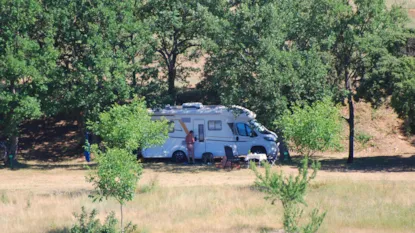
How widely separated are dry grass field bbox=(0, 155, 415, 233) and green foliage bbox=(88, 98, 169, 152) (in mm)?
1803

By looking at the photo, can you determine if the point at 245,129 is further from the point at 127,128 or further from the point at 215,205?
the point at 127,128

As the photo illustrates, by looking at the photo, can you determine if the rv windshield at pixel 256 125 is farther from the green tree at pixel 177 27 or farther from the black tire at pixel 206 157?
the green tree at pixel 177 27

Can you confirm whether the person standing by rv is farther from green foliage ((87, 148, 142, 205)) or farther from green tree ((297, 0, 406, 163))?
green foliage ((87, 148, 142, 205))

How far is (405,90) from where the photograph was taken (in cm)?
2633

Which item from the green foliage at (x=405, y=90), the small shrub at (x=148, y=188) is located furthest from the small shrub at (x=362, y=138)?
the small shrub at (x=148, y=188)

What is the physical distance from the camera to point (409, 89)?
26.1 meters

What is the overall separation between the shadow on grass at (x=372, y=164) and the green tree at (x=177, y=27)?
7329mm

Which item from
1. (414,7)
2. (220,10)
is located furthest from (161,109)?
(414,7)

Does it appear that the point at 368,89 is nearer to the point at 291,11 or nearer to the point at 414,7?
the point at 291,11

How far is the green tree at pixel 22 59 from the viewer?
27812mm

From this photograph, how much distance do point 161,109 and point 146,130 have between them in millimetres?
8614

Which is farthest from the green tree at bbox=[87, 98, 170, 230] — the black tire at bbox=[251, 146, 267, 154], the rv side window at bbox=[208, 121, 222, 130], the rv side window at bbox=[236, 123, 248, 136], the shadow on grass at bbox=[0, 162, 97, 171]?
the shadow on grass at bbox=[0, 162, 97, 171]

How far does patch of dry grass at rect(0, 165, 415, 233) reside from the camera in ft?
58.2

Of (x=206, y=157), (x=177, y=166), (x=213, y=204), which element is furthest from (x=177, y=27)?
(x=213, y=204)
